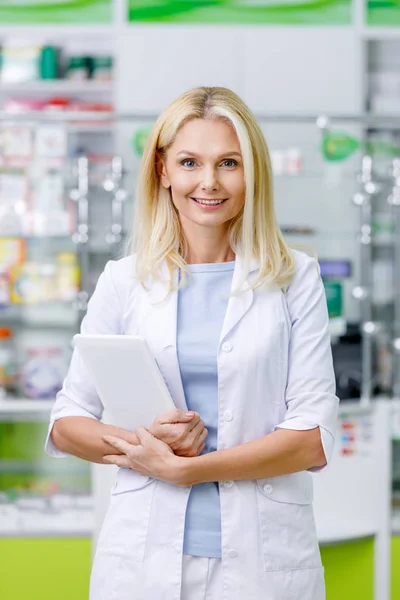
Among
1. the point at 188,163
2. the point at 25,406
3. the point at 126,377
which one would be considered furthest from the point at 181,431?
the point at 25,406

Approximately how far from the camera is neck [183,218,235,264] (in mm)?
1601

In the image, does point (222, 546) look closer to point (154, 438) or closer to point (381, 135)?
point (154, 438)

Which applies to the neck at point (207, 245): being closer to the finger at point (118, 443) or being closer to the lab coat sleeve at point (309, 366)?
the lab coat sleeve at point (309, 366)

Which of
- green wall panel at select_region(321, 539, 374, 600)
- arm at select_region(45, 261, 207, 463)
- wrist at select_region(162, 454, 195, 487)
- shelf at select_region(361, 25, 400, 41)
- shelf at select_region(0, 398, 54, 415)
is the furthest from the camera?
shelf at select_region(361, 25, 400, 41)

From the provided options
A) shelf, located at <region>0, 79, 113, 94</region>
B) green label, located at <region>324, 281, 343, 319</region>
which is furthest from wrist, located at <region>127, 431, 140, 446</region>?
shelf, located at <region>0, 79, 113, 94</region>

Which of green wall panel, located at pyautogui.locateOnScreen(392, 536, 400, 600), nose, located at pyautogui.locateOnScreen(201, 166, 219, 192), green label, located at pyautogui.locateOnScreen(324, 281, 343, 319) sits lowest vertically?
green wall panel, located at pyautogui.locateOnScreen(392, 536, 400, 600)

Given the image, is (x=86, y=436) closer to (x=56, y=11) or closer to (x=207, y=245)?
(x=207, y=245)

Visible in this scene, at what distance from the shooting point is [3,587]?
3.46 m

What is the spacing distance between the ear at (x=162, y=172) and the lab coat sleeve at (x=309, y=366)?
284 millimetres

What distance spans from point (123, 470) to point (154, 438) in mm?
130

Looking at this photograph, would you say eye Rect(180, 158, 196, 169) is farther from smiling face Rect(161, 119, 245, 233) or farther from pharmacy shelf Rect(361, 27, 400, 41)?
pharmacy shelf Rect(361, 27, 400, 41)

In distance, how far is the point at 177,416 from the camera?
1.46 m

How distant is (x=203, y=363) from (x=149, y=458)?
19cm

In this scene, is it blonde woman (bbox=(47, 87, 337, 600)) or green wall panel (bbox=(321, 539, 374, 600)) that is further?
green wall panel (bbox=(321, 539, 374, 600))
